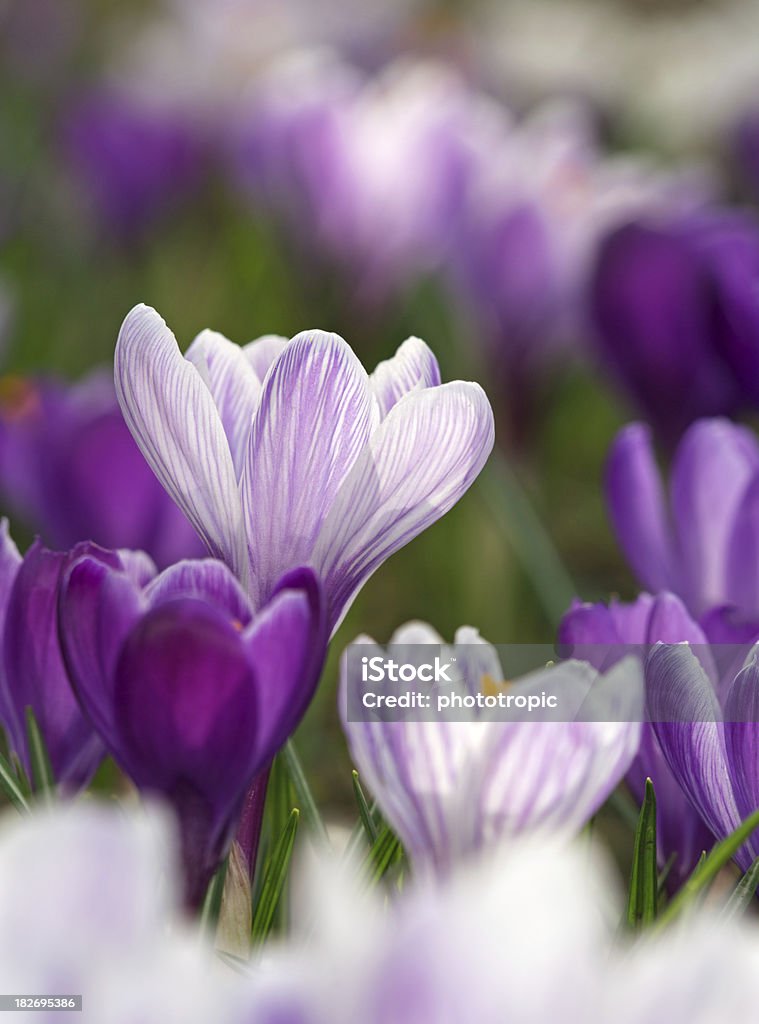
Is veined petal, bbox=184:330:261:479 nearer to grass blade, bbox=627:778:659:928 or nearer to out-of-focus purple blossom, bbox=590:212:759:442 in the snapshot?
grass blade, bbox=627:778:659:928

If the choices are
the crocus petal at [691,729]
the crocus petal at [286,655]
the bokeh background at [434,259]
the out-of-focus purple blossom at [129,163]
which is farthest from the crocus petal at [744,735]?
the out-of-focus purple blossom at [129,163]

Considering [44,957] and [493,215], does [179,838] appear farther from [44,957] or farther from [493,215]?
[493,215]

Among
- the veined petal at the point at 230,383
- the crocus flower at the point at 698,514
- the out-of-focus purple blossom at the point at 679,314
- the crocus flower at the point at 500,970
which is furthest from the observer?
the out-of-focus purple blossom at the point at 679,314

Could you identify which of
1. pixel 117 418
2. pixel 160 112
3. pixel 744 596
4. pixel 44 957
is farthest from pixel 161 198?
pixel 44 957

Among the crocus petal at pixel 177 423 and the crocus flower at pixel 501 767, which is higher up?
the crocus petal at pixel 177 423

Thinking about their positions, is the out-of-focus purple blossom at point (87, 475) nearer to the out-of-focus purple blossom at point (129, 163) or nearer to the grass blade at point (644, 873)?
the grass blade at point (644, 873)
